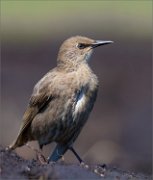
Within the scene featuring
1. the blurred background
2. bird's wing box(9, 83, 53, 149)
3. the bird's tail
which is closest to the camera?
bird's wing box(9, 83, 53, 149)

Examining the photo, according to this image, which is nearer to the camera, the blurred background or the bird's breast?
the bird's breast

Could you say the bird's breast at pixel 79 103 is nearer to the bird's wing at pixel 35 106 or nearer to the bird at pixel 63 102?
the bird at pixel 63 102

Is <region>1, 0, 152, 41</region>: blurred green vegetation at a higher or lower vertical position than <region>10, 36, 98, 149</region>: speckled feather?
lower

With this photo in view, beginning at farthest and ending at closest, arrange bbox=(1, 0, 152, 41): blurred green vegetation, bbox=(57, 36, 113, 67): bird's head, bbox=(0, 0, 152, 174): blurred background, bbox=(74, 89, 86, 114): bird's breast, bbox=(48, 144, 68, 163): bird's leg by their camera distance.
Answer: bbox=(1, 0, 152, 41): blurred green vegetation → bbox=(0, 0, 152, 174): blurred background → bbox=(57, 36, 113, 67): bird's head → bbox=(48, 144, 68, 163): bird's leg → bbox=(74, 89, 86, 114): bird's breast

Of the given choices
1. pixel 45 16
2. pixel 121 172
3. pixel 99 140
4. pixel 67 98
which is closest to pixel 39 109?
pixel 67 98

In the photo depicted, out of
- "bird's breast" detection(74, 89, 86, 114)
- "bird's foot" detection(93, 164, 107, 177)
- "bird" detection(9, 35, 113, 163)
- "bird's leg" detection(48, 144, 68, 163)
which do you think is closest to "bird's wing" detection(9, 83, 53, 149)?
"bird" detection(9, 35, 113, 163)

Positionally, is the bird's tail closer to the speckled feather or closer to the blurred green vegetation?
the speckled feather

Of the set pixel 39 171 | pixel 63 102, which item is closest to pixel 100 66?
pixel 63 102

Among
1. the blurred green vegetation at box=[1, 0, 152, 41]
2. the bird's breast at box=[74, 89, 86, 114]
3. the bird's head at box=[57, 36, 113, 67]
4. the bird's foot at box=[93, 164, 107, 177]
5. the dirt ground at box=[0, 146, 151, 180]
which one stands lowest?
the blurred green vegetation at box=[1, 0, 152, 41]
